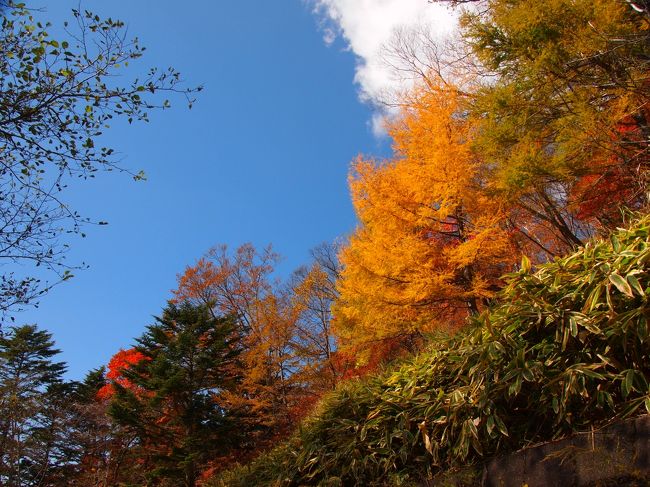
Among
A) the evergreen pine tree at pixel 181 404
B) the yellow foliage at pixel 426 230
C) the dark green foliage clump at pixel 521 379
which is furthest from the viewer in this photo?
the evergreen pine tree at pixel 181 404

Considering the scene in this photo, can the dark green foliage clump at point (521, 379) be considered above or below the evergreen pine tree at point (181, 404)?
below

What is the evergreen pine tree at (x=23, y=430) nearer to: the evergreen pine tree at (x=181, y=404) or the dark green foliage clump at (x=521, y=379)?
the evergreen pine tree at (x=181, y=404)

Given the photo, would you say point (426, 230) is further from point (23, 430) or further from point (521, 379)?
point (23, 430)

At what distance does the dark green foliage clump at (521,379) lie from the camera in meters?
2.75

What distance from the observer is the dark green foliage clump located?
275 cm

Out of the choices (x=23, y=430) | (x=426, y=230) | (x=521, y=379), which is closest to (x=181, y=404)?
(x=23, y=430)

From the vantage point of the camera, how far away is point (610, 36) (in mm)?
5898

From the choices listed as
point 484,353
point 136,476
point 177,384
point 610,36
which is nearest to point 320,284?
point 177,384

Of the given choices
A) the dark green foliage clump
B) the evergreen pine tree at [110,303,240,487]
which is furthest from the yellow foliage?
the evergreen pine tree at [110,303,240,487]

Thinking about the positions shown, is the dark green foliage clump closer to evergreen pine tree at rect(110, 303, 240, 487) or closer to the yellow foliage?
the yellow foliage

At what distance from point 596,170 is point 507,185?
1.50 meters

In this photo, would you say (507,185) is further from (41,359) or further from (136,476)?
(41,359)

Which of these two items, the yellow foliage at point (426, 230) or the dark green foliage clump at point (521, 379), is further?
the yellow foliage at point (426, 230)

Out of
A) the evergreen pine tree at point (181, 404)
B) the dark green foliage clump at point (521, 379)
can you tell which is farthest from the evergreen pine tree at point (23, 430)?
the dark green foliage clump at point (521, 379)
